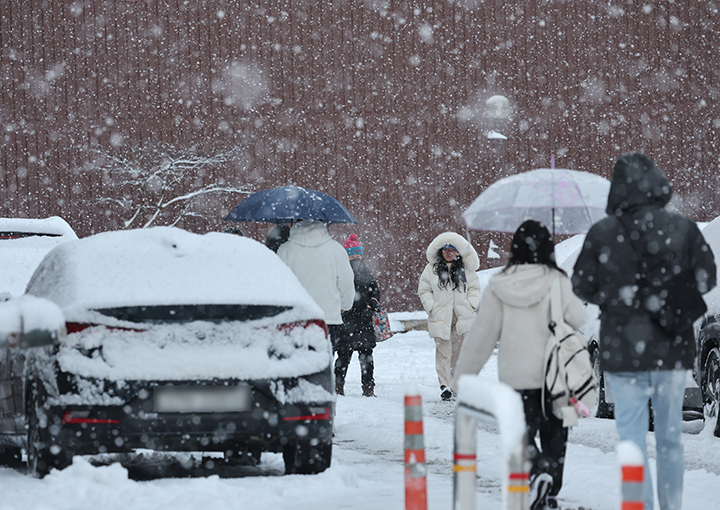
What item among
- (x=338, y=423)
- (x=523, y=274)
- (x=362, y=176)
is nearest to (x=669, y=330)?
(x=523, y=274)

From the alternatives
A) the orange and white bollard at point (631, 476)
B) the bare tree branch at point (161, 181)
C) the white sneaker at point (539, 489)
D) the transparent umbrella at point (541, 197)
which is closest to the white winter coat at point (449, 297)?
the transparent umbrella at point (541, 197)

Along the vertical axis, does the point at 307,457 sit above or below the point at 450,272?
below

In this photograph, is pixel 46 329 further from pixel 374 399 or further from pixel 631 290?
pixel 374 399

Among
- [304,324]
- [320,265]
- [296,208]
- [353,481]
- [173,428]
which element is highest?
[296,208]

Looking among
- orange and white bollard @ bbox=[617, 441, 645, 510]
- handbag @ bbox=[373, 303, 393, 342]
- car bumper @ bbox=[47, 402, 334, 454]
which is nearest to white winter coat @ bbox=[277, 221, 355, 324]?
handbag @ bbox=[373, 303, 393, 342]

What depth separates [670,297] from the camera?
13.9 feet

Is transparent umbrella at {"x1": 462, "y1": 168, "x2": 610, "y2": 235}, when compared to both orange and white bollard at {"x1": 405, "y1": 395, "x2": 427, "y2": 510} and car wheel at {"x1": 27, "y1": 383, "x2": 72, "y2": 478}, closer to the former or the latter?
orange and white bollard at {"x1": 405, "y1": 395, "x2": 427, "y2": 510}

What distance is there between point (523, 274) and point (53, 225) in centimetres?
614

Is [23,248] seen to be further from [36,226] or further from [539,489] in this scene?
[539,489]

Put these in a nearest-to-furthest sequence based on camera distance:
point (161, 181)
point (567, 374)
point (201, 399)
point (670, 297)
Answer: point (670, 297) → point (567, 374) → point (201, 399) → point (161, 181)

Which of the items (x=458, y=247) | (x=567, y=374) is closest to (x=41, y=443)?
(x=567, y=374)

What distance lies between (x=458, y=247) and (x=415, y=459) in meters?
6.94

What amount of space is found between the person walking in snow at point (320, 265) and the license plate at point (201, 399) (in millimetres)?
3465

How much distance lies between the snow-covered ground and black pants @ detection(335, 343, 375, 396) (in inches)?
90.0
